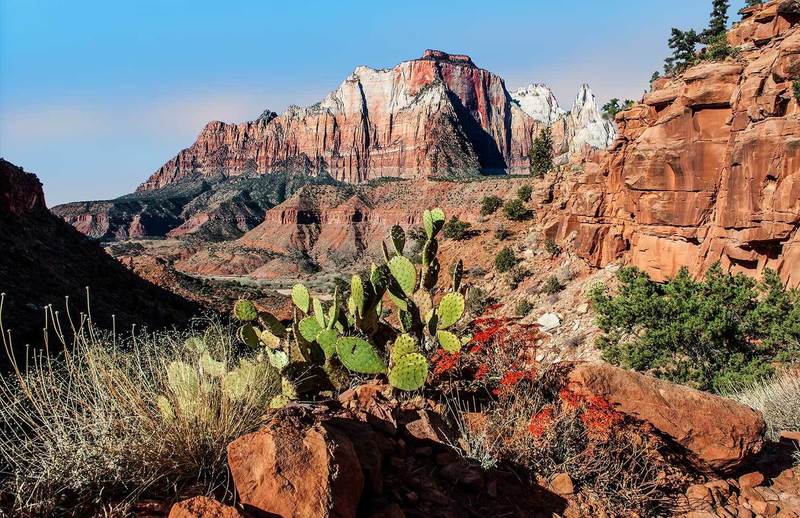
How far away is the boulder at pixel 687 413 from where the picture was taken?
4.61 m

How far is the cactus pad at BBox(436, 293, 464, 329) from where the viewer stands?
6.08m

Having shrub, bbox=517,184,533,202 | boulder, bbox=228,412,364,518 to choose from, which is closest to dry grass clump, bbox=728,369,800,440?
boulder, bbox=228,412,364,518

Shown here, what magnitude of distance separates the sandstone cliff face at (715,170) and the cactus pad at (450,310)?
12.2m

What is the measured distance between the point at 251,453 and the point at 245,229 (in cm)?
10685

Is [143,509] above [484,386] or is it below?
above

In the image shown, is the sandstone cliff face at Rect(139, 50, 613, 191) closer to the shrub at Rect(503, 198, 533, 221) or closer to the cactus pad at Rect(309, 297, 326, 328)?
A: the shrub at Rect(503, 198, 533, 221)

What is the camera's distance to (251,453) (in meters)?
2.77

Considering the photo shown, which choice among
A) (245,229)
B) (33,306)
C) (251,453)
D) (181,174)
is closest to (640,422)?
(251,453)

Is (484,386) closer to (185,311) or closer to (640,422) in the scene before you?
(640,422)

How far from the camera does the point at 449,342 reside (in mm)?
5742

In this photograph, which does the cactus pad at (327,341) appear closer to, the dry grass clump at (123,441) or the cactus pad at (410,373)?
the cactus pad at (410,373)

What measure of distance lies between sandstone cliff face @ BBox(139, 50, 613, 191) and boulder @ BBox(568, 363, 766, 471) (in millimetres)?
130499

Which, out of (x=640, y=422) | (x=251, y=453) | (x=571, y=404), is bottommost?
(x=640, y=422)

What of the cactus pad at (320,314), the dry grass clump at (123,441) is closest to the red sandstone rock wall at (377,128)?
the cactus pad at (320,314)
